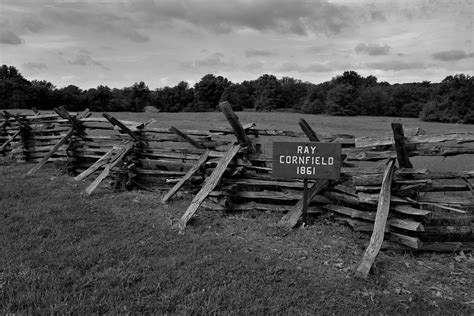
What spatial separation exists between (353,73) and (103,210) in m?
55.3

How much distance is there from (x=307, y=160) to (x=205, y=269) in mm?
2096

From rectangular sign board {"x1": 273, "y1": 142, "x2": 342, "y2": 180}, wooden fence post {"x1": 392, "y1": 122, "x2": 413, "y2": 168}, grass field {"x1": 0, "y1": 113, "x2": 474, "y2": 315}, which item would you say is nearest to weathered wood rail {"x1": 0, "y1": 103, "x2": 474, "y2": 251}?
wooden fence post {"x1": 392, "y1": 122, "x2": 413, "y2": 168}

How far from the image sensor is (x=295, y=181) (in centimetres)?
609

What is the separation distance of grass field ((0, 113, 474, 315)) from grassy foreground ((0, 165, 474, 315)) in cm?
1

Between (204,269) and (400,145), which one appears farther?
(400,145)

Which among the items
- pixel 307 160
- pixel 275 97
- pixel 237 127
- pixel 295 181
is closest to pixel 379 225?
pixel 307 160

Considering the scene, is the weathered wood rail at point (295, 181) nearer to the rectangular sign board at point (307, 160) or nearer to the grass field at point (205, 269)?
the grass field at point (205, 269)

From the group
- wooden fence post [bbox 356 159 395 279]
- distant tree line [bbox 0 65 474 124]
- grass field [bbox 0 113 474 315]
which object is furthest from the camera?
distant tree line [bbox 0 65 474 124]

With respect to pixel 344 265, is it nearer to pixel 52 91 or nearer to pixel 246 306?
pixel 246 306

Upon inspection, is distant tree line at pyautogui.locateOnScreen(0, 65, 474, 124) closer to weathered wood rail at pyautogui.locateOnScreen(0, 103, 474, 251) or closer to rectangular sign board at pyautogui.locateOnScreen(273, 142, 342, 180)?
weathered wood rail at pyautogui.locateOnScreen(0, 103, 474, 251)

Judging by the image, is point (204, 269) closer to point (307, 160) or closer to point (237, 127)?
point (307, 160)

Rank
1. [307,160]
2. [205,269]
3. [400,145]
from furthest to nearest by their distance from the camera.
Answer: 1. [307,160]
2. [400,145]
3. [205,269]

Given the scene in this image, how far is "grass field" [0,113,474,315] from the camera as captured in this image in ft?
11.0

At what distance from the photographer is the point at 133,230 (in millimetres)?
5227
